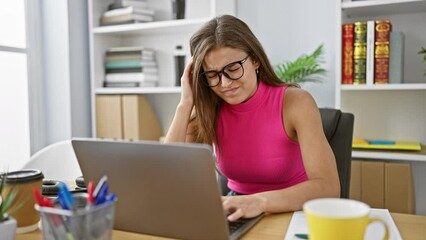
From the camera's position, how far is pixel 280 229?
91 cm

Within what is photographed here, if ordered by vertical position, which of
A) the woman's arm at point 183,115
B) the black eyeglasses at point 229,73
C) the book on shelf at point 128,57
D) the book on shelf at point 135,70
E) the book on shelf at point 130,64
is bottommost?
the woman's arm at point 183,115

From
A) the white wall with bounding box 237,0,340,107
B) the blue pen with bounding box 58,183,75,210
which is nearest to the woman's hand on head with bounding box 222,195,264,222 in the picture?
the blue pen with bounding box 58,183,75,210

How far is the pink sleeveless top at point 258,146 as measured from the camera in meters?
1.38

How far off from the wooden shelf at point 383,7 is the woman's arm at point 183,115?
960 mm

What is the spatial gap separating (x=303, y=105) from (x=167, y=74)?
4.90 feet

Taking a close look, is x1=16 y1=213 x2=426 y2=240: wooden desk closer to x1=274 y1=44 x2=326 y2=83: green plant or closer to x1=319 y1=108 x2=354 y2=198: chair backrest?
x1=319 y1=108 x2=354 y2=198: chair backrest

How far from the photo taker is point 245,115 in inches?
56.3

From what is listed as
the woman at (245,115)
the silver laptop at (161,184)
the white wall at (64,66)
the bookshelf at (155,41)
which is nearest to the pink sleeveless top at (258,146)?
the woman at (245,115)

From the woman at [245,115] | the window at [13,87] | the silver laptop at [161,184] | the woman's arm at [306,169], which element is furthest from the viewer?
the window at [13,87]

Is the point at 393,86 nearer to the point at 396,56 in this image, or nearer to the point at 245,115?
the point at 396,56

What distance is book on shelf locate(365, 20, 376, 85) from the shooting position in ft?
6.29

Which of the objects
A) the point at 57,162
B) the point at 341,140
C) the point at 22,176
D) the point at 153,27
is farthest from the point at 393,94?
the point at 22,176

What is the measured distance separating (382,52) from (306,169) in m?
1.00

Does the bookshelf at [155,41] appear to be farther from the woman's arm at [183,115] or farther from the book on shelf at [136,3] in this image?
the woman's arm at [183,115]
